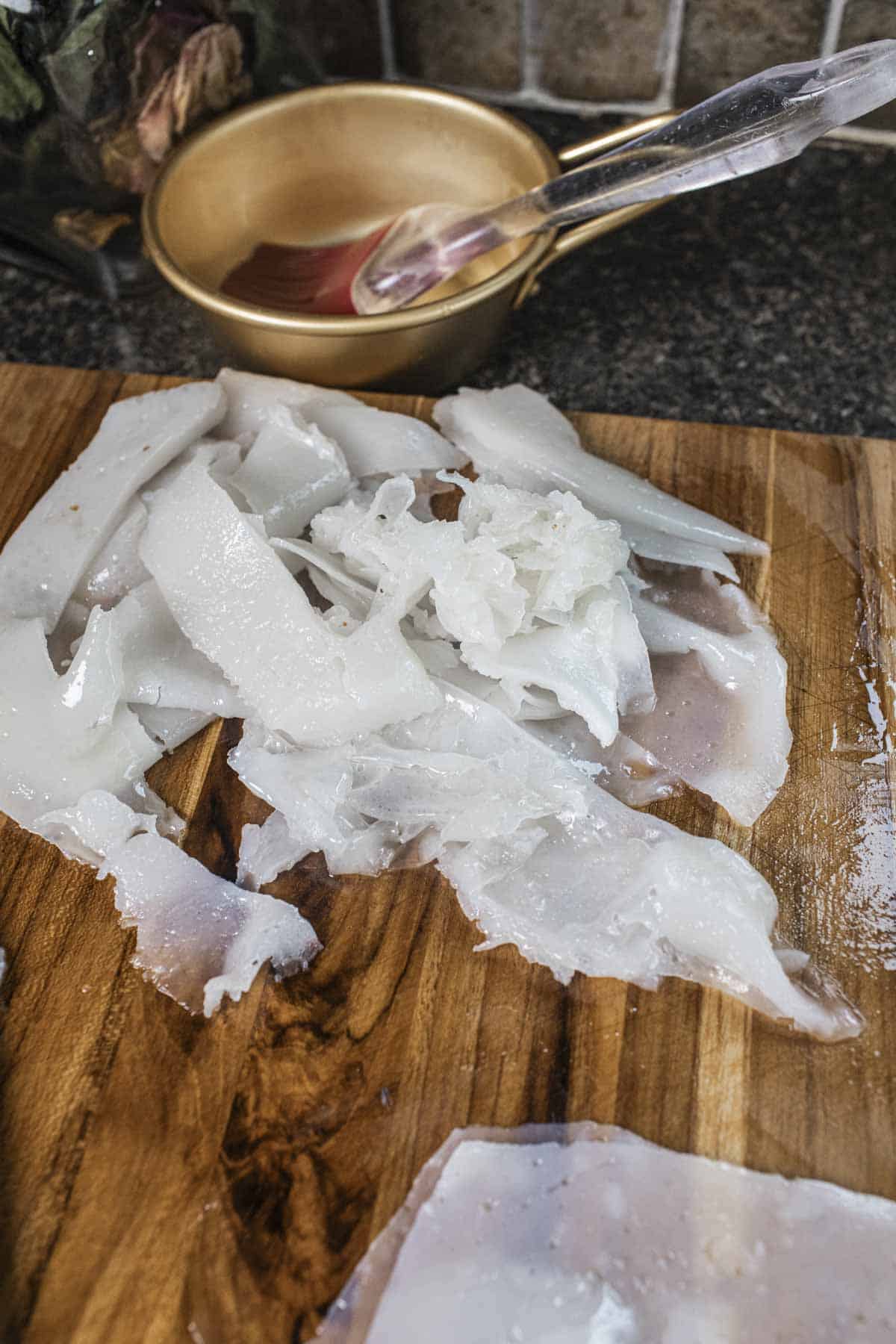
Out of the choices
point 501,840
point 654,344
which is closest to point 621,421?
point 654,344

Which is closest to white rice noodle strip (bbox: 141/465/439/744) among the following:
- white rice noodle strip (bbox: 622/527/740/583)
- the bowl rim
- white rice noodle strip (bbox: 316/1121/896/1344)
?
the bowl rim

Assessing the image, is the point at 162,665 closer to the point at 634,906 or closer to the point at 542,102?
the point at 634,906

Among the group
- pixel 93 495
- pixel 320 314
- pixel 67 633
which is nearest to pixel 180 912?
pixel 67 633

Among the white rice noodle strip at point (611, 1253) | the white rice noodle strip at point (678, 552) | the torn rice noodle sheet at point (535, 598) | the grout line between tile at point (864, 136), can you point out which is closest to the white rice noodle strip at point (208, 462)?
the torn rice noodle sheet at point (535, 598)

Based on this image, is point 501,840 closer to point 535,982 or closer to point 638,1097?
point 535,982

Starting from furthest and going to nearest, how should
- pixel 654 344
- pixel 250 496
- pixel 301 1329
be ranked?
pixel 654 344, pixel 250 496, pixel 301 1329

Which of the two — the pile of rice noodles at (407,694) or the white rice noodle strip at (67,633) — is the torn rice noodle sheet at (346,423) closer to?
the pile of rice noodles at (407,694)

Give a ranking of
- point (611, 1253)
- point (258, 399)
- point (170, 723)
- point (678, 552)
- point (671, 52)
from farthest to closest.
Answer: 1. point (671, 52)
2. point (258, 399)
3. point (678, 552)
4. point (170, 723)
5. point (611, 1253)

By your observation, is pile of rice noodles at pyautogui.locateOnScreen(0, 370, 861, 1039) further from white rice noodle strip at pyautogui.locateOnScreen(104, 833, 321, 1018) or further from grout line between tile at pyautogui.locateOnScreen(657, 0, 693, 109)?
grout line between tile at pyautogui.locateOnScreen(657, 0, 693, 109)
